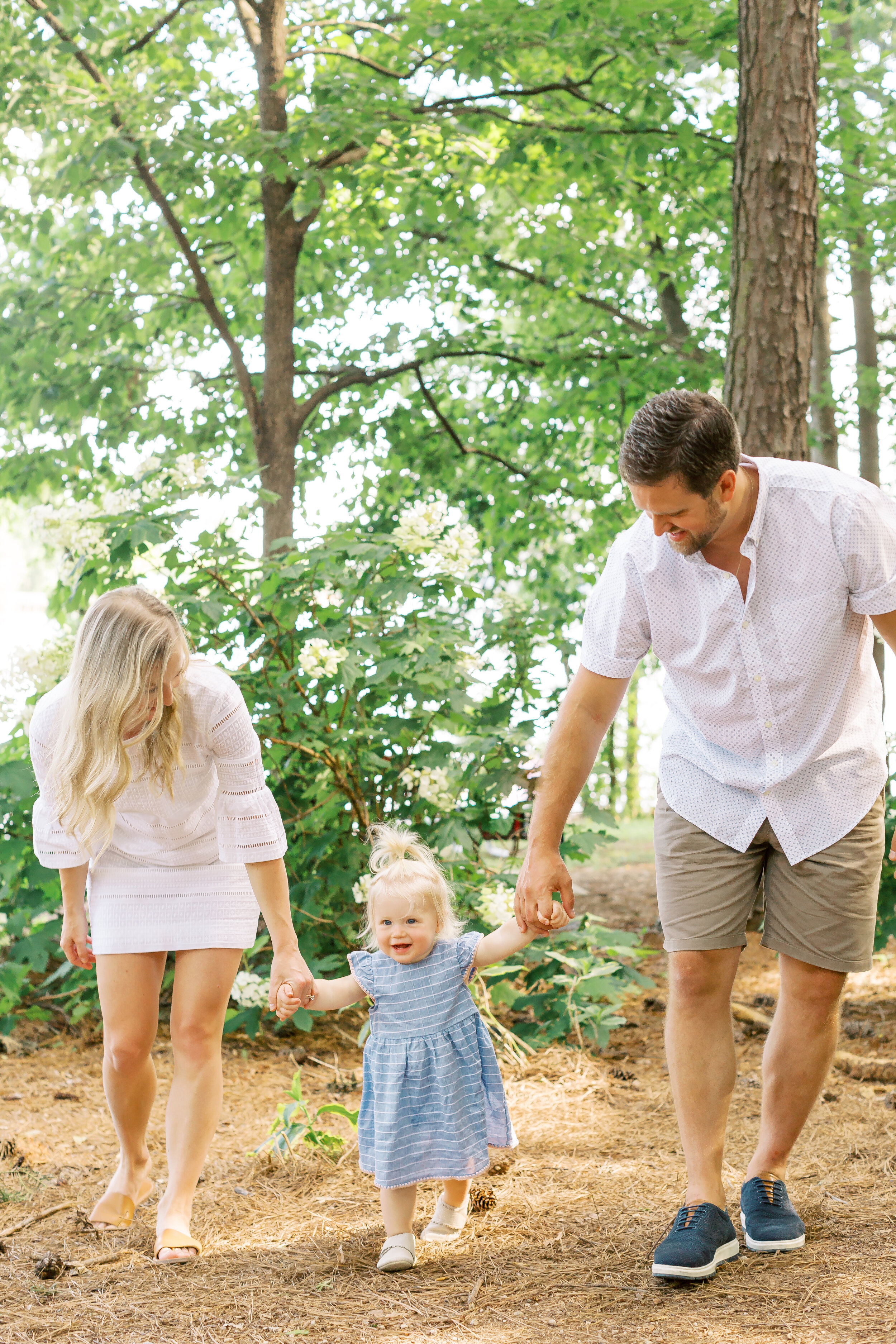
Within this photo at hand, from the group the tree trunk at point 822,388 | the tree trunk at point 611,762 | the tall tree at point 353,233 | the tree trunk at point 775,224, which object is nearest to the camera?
the tree trunk at point 775,224

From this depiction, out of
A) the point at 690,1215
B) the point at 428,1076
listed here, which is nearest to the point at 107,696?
the point at 428,1076

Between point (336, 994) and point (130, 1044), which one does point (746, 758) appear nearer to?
point (336, 994)

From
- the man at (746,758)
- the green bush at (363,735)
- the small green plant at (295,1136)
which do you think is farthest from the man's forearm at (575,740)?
the green bush at (363,735)

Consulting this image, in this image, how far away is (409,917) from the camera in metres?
2.69

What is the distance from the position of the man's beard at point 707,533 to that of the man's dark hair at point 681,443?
0.13 ft

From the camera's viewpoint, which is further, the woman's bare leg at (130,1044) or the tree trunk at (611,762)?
the tree trunk at (611,762)

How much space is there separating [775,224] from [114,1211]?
451cm

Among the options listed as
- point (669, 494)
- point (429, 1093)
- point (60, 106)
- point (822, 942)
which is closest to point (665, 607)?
point (669, 494)

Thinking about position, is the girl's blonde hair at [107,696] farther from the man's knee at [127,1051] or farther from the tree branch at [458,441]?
the tree branch at [458,441]

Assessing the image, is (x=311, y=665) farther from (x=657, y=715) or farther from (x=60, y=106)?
(x=657, y=715)

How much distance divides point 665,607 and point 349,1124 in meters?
2.18

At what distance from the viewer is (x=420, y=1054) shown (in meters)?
2.64

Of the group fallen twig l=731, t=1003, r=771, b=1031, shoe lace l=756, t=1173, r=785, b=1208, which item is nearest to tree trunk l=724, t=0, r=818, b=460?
fallen twig l=731, t=1003, r=771, b=1031

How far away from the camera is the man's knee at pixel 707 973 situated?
2475mm
